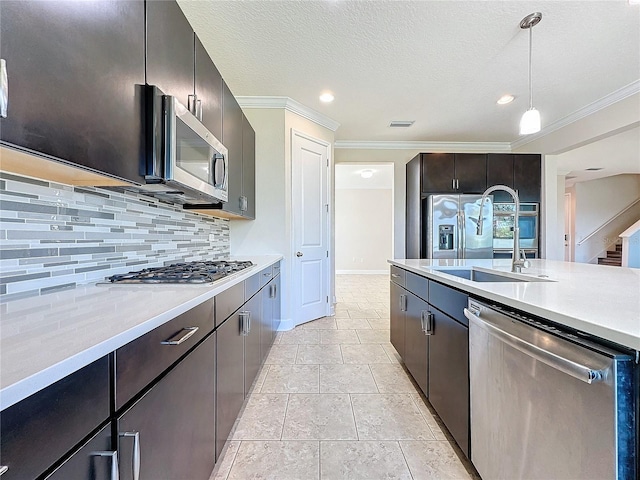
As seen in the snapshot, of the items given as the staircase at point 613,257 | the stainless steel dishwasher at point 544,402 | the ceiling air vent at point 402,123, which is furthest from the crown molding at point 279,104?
the staircase at point 613,257

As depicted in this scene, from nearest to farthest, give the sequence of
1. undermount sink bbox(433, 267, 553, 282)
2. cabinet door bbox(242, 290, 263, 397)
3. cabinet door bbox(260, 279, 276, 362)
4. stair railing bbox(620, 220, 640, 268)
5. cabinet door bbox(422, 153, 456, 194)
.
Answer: undermount sink bbox(433, 267, 553, 282)
cabinet door bbox(242, 290, 263, 397)
cabinet door bbox(260, 279, 276, 362)
cabinet door bbox(422, 153, 456, 194)
stair railing bbox(620, 220, 640, 268)

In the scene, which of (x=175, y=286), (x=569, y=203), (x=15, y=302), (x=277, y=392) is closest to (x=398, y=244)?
(x=277, y=392)

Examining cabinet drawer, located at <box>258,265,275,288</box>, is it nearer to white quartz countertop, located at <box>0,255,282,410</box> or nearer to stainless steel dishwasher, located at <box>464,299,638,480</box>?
white quartz countertop, located at <box>0,255,282,410</box>

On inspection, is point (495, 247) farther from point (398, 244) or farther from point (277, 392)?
point (277, 392)

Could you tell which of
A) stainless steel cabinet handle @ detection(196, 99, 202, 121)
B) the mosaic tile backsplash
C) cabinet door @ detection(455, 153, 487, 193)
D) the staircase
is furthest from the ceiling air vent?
the staircase

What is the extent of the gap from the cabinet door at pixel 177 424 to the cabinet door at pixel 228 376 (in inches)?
2.9

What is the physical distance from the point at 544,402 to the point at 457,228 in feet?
12.5

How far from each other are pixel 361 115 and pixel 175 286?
3.44 m

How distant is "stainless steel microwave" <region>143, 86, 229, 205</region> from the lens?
1177 mm

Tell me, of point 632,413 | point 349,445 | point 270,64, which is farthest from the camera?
point 270,64

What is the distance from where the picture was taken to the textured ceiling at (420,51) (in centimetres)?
208

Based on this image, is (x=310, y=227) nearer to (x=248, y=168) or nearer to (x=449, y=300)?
(x=248, y=168)

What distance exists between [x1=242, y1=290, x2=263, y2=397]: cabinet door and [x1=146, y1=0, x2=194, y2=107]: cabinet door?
3.91ft

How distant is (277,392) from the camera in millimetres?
2039
